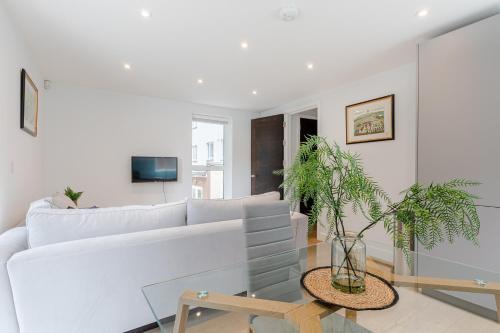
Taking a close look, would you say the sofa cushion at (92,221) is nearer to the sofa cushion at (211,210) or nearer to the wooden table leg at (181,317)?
the sofa cushion at (211,210)

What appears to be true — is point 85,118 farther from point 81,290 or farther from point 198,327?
point 198,327

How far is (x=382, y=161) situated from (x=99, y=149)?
Result: 13.9ft

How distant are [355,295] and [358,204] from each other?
→ 41cm

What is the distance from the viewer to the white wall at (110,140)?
3788 millimetres

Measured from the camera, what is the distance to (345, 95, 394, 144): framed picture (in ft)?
10.4

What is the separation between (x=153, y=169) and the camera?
4430 mm

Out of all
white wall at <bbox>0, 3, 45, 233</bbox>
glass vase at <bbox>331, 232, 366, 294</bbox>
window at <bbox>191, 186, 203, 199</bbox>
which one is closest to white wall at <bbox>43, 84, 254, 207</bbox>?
window at <bbox>191, 186, 203, 199</bbox>

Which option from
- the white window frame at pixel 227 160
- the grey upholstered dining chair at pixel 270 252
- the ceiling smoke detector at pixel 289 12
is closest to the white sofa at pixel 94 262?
the grey upholstered dining chair at pixel 270 252

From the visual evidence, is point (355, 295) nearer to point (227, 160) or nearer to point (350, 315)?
point (350, 315)

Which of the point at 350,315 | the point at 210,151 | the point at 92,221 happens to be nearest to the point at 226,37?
the point at 92,221

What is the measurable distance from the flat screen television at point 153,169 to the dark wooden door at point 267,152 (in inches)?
64.6

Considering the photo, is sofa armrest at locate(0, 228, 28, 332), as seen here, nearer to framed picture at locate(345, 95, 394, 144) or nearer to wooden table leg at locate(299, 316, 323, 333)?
wooden table leg at locate(299, 316, 323, 333)

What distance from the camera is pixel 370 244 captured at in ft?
10.9

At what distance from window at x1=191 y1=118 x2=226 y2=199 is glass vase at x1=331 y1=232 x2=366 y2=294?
167 inches
